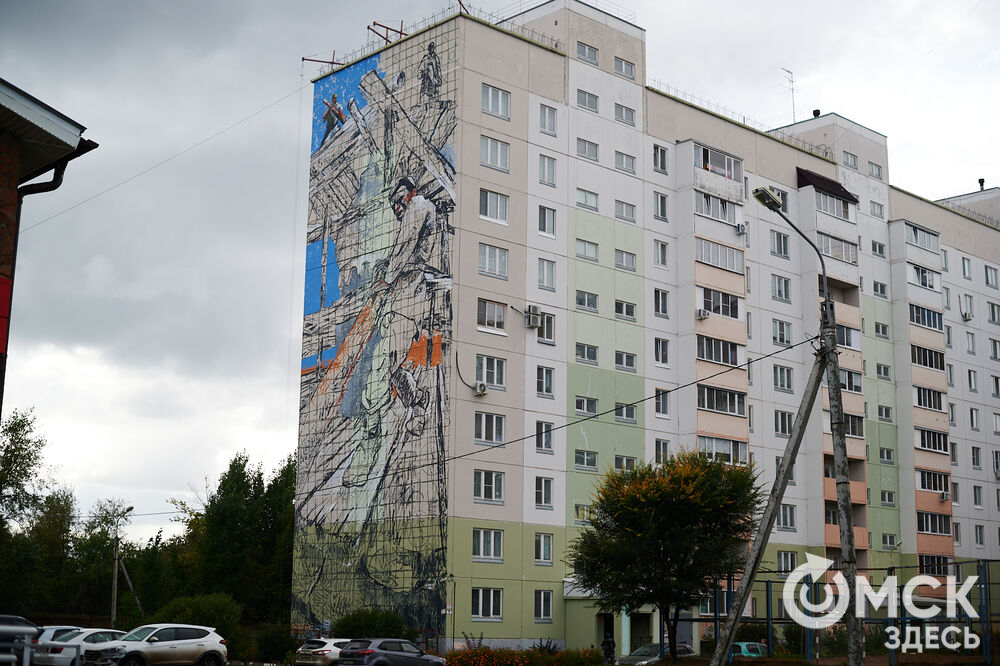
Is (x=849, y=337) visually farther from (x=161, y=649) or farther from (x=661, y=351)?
(x=161, y=649)

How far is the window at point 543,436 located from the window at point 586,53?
2203 cm

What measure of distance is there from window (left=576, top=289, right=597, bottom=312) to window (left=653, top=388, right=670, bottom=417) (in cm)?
660

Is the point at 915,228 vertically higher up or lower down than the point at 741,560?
higher up

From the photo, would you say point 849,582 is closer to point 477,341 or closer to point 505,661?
point 505,661

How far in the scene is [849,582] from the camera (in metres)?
25.9

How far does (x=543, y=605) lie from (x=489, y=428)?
31.2 ft

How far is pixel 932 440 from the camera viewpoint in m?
80.2

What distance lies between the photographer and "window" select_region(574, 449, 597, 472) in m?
60.4

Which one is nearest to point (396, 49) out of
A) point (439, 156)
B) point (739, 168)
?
point (439, 156)

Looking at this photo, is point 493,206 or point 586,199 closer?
point 493,206

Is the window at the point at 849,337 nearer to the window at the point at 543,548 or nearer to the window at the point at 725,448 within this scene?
the window at the point at 725,448

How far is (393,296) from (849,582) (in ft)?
123

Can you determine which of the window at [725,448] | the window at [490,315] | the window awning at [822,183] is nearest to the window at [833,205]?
the window awning at [822,183]

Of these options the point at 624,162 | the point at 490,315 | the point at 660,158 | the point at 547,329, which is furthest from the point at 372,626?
the point at 660,158
